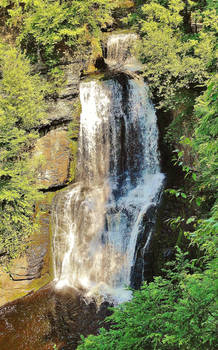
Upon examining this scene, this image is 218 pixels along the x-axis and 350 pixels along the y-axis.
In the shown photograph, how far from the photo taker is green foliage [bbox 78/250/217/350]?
2211 millimetres

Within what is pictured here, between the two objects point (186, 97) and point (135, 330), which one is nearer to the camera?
point (135, 330)

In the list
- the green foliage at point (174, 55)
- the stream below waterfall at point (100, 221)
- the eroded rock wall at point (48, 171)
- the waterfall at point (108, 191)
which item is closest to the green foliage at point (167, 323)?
the stream below waterfall at point (100, 221)

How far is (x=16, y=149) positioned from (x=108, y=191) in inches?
127

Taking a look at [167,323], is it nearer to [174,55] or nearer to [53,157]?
[53,157]

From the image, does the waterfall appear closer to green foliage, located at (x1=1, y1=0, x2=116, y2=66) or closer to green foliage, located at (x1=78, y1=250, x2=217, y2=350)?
green foliage, located at (x1=1, y1=0, x2=116, y2=66)

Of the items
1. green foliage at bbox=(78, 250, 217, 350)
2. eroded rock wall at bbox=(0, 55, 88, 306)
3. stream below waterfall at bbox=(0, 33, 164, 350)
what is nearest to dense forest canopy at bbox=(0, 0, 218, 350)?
eroded rock wall at bbox=(0, 55, 88, 306)

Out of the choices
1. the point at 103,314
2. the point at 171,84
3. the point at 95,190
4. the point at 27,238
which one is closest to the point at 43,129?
the point at 95,190

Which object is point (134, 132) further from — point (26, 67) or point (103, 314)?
point (103, 314)

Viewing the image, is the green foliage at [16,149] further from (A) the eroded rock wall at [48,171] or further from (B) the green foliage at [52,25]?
(B) the green foliage at [52,25]

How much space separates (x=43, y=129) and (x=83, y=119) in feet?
4.83

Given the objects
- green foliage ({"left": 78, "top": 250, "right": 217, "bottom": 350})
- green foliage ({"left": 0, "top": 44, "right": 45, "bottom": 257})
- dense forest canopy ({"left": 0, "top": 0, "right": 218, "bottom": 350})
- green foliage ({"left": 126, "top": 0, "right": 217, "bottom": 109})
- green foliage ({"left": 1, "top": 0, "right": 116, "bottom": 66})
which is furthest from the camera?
green foliage ({"left": 1, "top": 0, "right": 116, "bottom": 66})

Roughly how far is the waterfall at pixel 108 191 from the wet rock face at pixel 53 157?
18.3 inches

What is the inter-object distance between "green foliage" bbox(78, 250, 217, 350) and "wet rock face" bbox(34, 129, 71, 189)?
6701 millimetres

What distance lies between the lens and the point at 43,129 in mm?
9719
